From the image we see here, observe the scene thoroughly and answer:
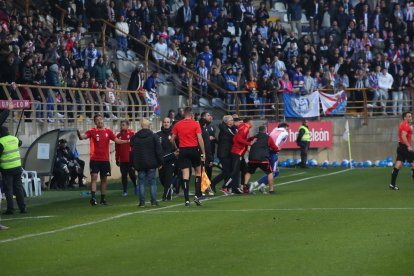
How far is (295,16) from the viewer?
1994 inches

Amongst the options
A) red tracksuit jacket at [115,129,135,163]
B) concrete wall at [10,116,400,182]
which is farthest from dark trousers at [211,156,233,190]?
concrete wall at [10,116,400,182]

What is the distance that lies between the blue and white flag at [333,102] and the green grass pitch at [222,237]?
18928mm

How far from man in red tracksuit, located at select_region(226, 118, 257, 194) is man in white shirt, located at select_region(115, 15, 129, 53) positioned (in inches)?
631

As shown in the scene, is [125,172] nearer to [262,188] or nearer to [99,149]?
[262,188]

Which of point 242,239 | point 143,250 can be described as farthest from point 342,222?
point 143,250

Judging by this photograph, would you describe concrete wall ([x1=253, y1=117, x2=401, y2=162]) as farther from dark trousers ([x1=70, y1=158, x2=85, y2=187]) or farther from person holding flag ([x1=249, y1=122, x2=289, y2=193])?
person holding flag ([x1=249, y1=122, x2=289, y2=193])

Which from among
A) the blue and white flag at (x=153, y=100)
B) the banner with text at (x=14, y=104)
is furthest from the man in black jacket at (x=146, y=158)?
the blue and white flag at (x=153, y=100)

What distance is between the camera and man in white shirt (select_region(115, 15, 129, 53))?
1682 inches

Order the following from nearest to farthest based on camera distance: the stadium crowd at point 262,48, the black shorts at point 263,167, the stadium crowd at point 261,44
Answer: the black shorts at point 263,167
the stadium crowd at point 261,44
the stadium crowd at point 262,48

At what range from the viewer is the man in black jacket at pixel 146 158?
22.9 metres

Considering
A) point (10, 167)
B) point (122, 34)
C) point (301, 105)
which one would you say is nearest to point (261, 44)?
point (301, 105)

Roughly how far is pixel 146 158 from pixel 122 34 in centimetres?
2042

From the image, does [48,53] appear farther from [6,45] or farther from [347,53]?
[347,53]

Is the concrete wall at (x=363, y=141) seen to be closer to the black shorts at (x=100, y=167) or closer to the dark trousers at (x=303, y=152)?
the dark trousers at (x=303, y=152)
